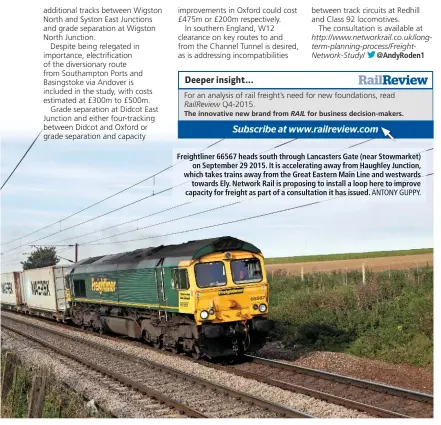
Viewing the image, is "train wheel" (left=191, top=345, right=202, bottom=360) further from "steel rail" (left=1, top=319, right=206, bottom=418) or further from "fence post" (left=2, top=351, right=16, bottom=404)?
"fence post" (left=2, top=351, right=16, bottom=404)

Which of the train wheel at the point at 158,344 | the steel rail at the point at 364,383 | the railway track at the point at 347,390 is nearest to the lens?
the railway track at the point at 347,390

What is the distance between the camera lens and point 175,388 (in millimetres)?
13984

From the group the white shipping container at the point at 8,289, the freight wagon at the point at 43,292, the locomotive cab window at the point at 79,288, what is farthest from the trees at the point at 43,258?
the locomotive cab window at the point at 79,288

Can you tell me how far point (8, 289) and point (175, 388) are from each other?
39.1 metres

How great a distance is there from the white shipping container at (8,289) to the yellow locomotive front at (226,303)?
33369 millimetres

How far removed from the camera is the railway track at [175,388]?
1153cm

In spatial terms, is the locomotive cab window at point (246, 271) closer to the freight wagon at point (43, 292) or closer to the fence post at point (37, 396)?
the fence post at point (37, 396)

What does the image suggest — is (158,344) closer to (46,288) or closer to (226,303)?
(226,303)

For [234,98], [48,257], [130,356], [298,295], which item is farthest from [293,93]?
[48,257]

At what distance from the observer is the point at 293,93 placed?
40.8 ft

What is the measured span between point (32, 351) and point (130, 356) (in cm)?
553

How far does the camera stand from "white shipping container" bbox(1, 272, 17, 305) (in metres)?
46.7

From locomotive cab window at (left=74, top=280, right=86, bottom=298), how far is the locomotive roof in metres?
3.51
